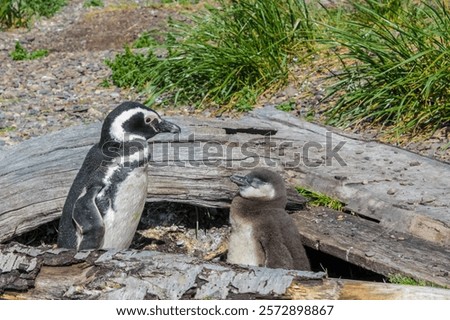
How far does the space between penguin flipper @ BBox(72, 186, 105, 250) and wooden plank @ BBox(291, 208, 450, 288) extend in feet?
4.72

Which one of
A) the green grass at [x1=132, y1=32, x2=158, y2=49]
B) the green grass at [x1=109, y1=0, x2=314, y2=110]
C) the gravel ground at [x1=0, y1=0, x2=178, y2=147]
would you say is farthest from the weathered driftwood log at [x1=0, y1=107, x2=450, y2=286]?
the green grass at [x1=132, y1=32, x2=158, y2=49]

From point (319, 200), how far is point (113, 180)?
1.56 m

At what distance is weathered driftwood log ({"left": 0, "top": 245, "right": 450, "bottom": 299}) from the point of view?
4426 mm

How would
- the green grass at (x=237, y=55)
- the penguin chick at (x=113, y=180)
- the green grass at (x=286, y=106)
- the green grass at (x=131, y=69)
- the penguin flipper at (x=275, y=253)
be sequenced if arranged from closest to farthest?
the penguin flipper at (x=275, y=253), the penguin chick at (x=113, y=180), the green grass at (x=286, y=106), the green grass at (x=237, y=55), the green grass at (x=131, y=69)

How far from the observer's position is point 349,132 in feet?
24.0

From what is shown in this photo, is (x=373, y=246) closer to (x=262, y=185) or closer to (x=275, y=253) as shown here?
(x=275, y=253)

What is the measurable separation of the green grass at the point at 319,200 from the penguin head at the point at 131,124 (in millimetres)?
1103

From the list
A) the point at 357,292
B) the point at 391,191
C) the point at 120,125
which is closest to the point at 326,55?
the point at 391,191

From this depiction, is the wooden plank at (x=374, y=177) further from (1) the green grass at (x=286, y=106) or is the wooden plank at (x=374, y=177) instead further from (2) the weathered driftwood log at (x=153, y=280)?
(2) the weathered driftwood log at (x=153, y=280)

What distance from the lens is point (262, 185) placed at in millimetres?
5957

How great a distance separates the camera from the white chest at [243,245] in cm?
586

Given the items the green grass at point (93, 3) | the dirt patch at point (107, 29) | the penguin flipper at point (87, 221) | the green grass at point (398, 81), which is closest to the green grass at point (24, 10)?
the green grass at point (93, 3)

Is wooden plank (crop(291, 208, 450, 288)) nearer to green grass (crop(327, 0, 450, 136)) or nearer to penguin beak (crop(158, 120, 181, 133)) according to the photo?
penguin beak (crop(158, 120, 181, 133))

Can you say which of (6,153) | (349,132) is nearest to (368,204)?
(349,132)
